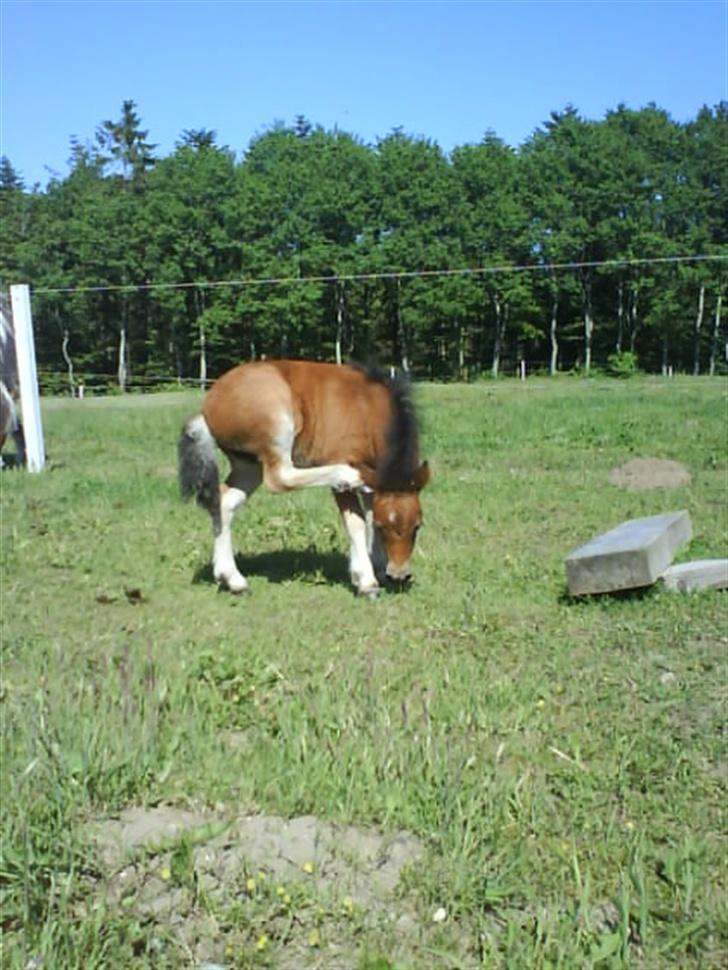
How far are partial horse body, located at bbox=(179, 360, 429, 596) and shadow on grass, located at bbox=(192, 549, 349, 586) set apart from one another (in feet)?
1.37

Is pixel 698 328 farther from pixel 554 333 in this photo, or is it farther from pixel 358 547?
pixel 358 547

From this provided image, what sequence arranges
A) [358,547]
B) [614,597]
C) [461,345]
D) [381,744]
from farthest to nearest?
[461,345]
[358,547]
[614,597]
[381,744]

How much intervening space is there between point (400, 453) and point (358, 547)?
738 mm

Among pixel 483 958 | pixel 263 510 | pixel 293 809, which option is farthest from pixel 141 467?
pixel 483 958

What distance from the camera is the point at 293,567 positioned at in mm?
8469

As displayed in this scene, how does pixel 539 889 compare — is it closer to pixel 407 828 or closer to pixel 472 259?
pixel 407 828

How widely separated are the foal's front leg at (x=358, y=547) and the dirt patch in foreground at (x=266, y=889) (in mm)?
3717

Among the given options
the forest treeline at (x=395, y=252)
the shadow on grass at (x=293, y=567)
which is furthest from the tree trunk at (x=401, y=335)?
the shadow on grass at (x=293, y=567)

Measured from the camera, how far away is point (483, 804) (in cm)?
383

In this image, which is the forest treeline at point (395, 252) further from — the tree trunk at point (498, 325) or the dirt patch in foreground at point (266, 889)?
the dirt patch in foreground at point (266, 889)

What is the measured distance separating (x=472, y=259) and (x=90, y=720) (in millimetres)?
54147

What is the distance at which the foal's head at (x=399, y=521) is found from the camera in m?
7.39

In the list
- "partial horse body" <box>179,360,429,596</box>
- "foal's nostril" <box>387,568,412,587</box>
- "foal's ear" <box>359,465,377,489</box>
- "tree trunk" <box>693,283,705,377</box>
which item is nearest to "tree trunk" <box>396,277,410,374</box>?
"tree trunk" <box>693,283,705,377</box>

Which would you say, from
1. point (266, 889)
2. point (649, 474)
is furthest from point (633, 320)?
point (266, 889)
